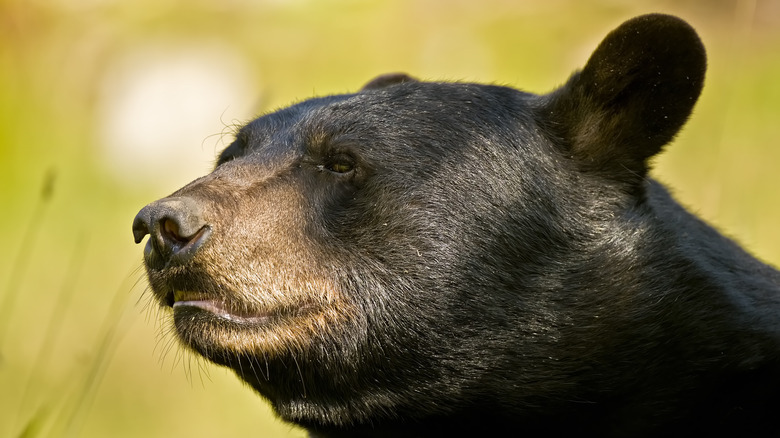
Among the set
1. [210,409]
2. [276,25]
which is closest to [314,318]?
[210,409]

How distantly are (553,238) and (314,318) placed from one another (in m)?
0.95

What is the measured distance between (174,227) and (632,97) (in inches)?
71.0

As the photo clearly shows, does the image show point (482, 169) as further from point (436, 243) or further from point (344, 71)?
point (344, 71)

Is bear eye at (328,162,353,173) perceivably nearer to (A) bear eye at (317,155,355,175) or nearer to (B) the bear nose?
(A) bear eye at (317,155,355,175)

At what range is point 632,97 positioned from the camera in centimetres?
391

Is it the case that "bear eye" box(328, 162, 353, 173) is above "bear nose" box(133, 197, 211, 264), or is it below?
above

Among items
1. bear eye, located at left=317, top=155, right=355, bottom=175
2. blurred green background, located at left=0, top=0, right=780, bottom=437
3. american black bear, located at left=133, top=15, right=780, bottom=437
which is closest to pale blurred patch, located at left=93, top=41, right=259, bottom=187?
blurred green background, located at left=0, top=0, right=780, bottom=437

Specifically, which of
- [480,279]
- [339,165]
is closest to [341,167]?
[339,165]

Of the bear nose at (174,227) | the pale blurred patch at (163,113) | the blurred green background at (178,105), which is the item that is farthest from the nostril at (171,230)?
the pale blurred patch at (163,113)

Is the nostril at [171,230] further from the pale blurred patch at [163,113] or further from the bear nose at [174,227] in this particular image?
the pale blurred patch at [163,113]

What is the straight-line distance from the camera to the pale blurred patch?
1255 cm

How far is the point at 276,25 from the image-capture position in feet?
49.8

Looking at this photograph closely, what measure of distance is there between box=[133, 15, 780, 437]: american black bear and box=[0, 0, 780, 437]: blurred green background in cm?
426

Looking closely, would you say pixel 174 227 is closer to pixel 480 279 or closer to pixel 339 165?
pixel 339 165
